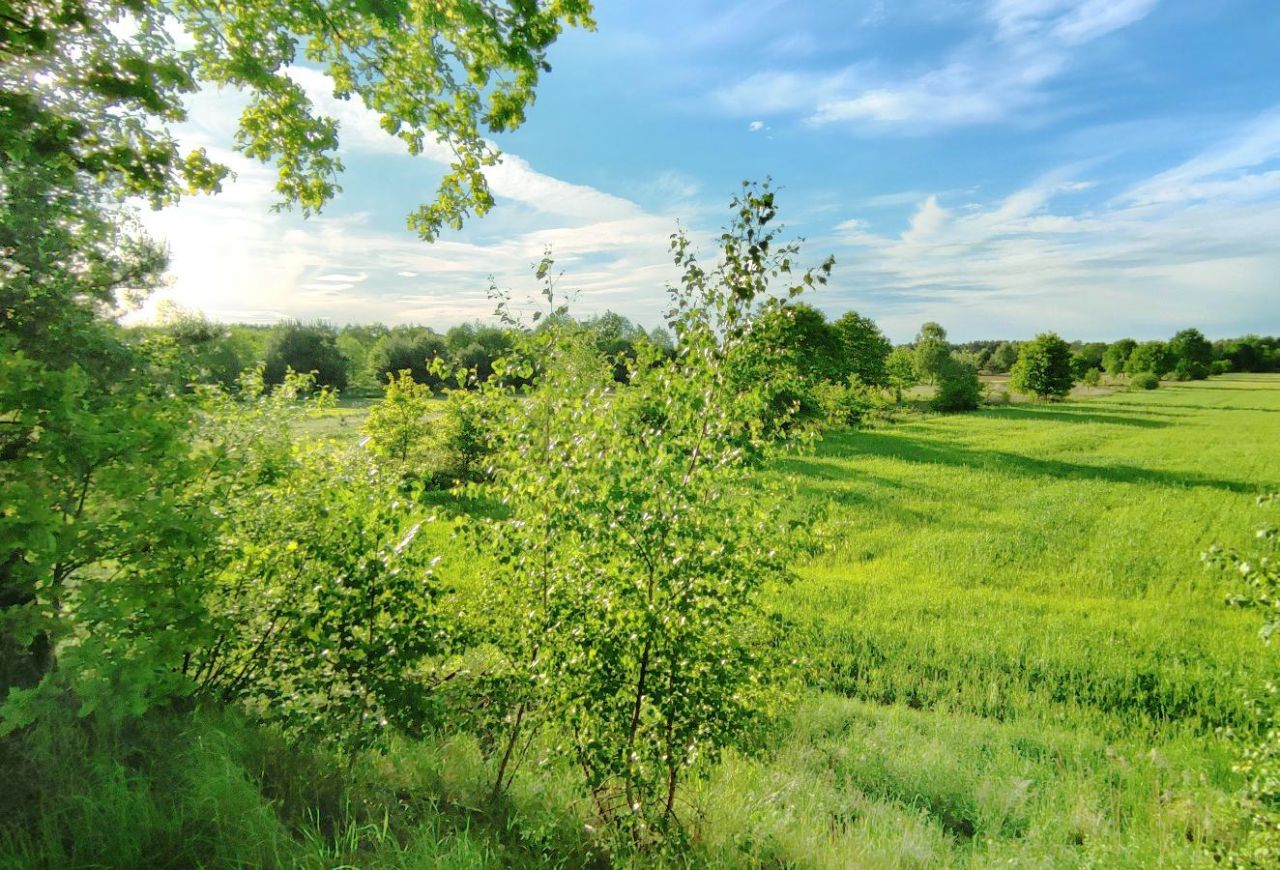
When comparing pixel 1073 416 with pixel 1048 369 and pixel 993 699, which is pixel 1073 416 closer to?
pixel 1048 369

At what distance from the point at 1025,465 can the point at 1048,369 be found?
47.4 metres

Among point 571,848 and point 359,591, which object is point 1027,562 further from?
point 359,591

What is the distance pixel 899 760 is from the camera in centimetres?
549

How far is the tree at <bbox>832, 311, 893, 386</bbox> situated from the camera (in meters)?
52.7

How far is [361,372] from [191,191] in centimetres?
6768

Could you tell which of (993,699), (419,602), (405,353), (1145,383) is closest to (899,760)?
(993,699)

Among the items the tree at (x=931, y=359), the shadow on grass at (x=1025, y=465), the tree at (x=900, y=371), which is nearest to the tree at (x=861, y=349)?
the tree at (x=900, y=371)

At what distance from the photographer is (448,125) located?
693cm

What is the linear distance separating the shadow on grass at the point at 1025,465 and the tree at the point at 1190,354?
98.1m

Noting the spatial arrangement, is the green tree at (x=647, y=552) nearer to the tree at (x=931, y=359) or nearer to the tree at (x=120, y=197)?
the tree at (x=120, y=197)

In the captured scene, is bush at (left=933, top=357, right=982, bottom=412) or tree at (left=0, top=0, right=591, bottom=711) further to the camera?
bush at (left=933, top=357, right=982, bottom=412)

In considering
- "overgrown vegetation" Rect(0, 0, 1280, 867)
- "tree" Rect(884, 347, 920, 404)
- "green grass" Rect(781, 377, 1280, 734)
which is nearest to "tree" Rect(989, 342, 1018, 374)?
"tree" Rect(884, 347, 920, 404)

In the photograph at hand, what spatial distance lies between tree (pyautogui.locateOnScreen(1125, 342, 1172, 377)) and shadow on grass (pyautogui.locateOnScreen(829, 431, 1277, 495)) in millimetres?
90999

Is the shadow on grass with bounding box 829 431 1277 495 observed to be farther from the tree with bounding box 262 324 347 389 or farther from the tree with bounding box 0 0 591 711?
the tree with bounding box 262 324 347 389
